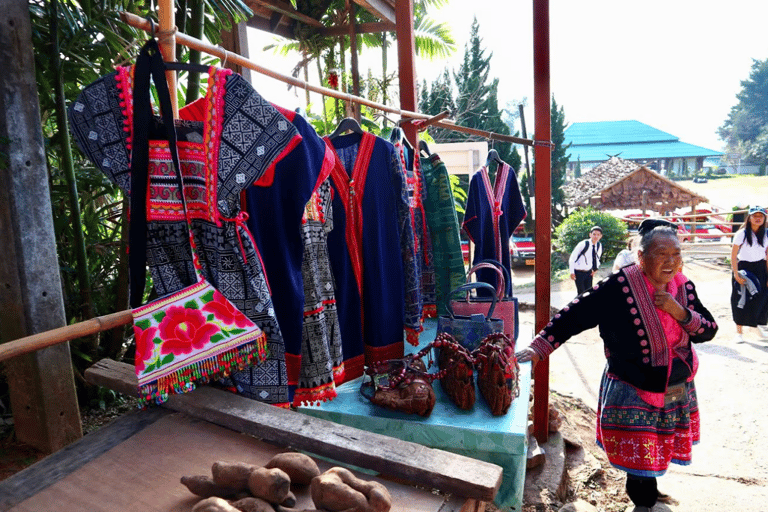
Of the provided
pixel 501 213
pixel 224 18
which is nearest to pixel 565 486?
pixel 501 213

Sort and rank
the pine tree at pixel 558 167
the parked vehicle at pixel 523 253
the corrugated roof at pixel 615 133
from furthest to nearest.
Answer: the corrugated roof at pixel 615 133 < the pine tree at pixel 558 167 < the parked vehicle at pixel 523 253

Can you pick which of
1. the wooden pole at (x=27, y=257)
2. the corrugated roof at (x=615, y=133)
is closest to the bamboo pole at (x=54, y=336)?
the wooden pole at (x=27, y=257)

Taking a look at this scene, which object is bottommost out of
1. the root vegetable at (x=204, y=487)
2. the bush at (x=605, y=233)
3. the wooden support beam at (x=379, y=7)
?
the bush at (x=605, y=233)

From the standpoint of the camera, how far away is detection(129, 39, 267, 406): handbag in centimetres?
156

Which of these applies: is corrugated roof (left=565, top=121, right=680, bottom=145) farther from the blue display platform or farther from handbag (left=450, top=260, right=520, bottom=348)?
the blue display platform

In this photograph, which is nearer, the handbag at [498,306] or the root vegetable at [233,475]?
the root vegetable at [233,475]

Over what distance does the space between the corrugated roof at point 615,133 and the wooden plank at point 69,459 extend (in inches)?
1779

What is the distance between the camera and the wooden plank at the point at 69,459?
1.19 m

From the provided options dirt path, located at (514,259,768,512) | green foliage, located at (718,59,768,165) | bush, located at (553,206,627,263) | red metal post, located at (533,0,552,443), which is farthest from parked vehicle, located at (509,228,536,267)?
green foliage, located at (718,59,768,165)

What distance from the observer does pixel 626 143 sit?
4247 centimetres

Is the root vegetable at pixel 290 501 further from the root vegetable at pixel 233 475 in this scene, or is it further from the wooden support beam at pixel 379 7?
the wooden support beam at pixel 379 7

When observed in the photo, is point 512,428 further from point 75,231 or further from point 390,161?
point 75,231

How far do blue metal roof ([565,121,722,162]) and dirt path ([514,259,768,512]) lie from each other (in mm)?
34525

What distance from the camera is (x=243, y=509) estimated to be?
1.02 meters
